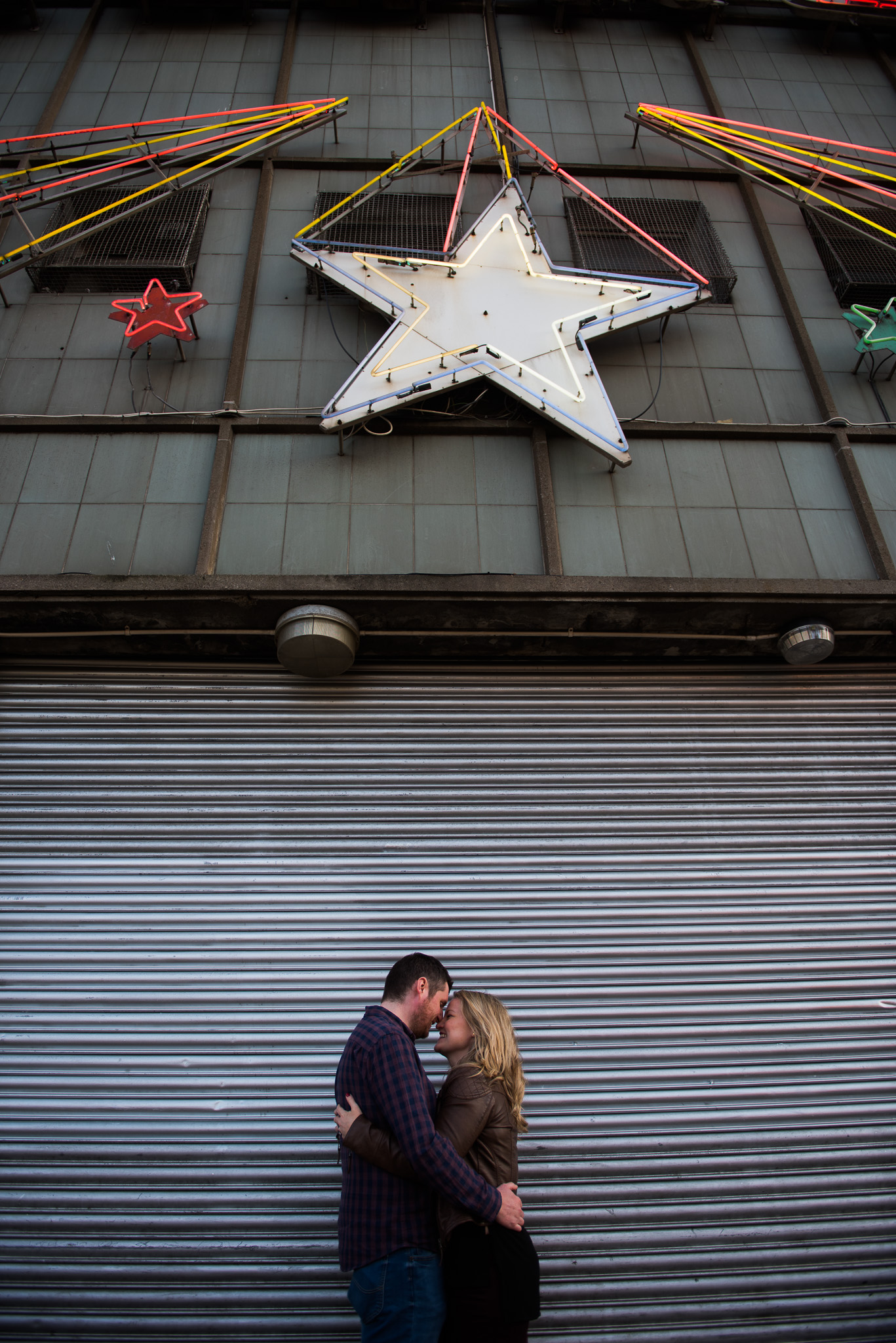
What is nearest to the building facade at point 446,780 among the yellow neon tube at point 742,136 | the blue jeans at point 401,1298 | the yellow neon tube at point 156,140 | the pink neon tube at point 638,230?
the pink neon tube at point 638,230

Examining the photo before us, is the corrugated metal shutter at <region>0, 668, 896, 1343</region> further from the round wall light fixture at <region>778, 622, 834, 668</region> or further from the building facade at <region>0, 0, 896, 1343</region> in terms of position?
the round wall light fixture at <region>778, 622, 834, 668</region>

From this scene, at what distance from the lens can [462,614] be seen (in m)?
6.27

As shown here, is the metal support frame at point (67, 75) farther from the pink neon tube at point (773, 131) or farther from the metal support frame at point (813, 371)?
the metal support frame at point (813, 371)

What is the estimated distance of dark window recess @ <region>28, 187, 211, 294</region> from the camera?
8.00 m

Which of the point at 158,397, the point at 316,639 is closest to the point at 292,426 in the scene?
the point at 158,397

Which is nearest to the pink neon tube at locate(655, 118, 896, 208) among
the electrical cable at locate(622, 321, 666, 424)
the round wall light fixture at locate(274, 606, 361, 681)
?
the electrical cable at locate(622, 321, 666, 424)

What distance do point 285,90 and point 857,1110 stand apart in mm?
11682

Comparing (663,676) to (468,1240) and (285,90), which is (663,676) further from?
(285,90)

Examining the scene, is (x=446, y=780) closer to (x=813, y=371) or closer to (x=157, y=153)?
(x=813, y=371)

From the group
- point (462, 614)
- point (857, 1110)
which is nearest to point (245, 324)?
point (462, 614)

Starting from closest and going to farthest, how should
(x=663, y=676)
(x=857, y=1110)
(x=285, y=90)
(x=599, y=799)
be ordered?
(x=857, y=1110) < (x=599, y=799) < (x=663, y=676) < (x=285, y=90)

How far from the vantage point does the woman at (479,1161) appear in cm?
321

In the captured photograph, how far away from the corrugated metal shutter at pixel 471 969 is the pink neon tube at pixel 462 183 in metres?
4.51

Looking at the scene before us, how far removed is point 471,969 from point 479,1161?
69.7 inches
